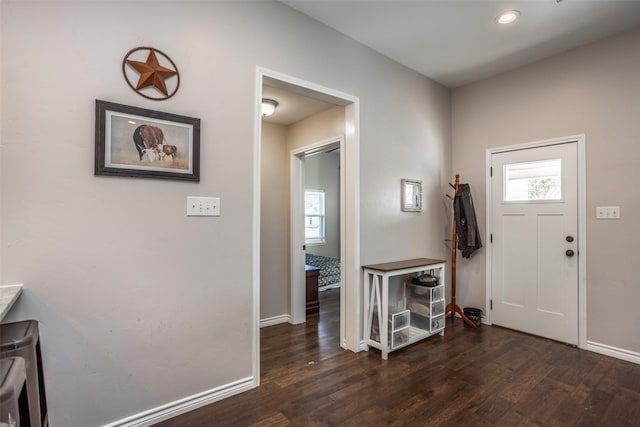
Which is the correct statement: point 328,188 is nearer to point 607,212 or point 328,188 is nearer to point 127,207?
point 607,212

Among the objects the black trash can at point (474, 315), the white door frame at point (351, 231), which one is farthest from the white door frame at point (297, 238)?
the black trash can at point (474, 315)

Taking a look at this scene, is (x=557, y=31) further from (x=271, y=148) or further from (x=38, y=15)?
(x=38, y=15)

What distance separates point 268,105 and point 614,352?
3.80 metres

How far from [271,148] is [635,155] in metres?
3.42

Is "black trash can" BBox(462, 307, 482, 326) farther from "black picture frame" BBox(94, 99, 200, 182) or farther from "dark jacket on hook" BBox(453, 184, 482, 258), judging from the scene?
"black picture frame" BBox(94, 99, 200, 182)

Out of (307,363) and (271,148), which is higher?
(271,148)

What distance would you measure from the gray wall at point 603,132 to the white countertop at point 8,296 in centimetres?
399

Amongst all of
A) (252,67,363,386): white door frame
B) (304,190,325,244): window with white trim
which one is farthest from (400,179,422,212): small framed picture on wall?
(304,190,325,244): window with white trim

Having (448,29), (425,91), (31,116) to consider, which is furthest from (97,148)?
(425,91)

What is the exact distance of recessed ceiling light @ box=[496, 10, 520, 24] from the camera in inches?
96.3

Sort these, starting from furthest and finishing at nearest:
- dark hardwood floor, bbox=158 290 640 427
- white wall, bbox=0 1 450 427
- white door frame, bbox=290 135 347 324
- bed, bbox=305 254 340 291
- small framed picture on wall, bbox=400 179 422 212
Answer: bed, bbox=305 254 340 291
white door frame, bbox=290 135 347 324
small framed picture on wall, bbox=400 179 422 212
dark hardwood floor, bbox=158 290 640 427
white wall, bbox=0 1 450 427

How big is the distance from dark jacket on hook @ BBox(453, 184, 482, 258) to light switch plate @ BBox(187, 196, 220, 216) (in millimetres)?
2657

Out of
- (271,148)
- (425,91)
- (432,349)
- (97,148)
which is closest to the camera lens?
(97,148)

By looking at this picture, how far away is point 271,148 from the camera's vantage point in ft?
12.5
